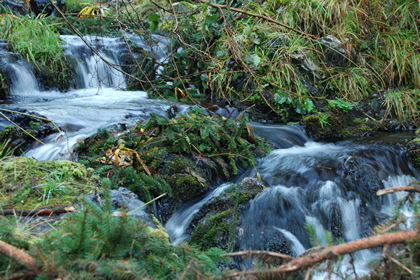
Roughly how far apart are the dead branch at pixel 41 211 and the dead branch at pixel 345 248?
1.20 meters

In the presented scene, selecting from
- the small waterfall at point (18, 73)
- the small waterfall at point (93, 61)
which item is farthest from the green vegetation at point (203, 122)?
the small waterfall at point (93, 61)

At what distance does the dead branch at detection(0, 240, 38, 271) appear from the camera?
1.01 meters

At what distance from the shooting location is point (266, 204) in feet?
10.5

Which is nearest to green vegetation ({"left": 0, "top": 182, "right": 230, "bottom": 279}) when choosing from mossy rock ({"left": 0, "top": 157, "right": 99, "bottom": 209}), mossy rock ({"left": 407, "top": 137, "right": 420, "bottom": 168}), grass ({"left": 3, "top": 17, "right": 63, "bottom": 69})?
mossy rock ({"left": 0, "top": 157, "right": 99, "bottom": 209})

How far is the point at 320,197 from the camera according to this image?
3.49 m

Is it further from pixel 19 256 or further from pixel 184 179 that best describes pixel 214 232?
pixel 19 256

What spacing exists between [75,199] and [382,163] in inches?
137

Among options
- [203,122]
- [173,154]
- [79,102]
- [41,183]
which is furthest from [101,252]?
[79,102]

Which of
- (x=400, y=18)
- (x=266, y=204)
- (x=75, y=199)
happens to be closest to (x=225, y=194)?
(x=266, y=204)

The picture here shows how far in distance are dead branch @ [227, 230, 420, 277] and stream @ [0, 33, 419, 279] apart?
81 centimetres

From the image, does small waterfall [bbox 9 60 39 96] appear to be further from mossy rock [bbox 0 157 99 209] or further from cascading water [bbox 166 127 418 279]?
cascading water [bbox 166 127 418 279]

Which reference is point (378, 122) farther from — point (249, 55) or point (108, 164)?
point (108, 164)

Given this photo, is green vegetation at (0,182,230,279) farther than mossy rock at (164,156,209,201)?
No

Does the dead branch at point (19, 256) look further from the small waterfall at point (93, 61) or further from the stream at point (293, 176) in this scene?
the small waterfall at point (93, 61)
